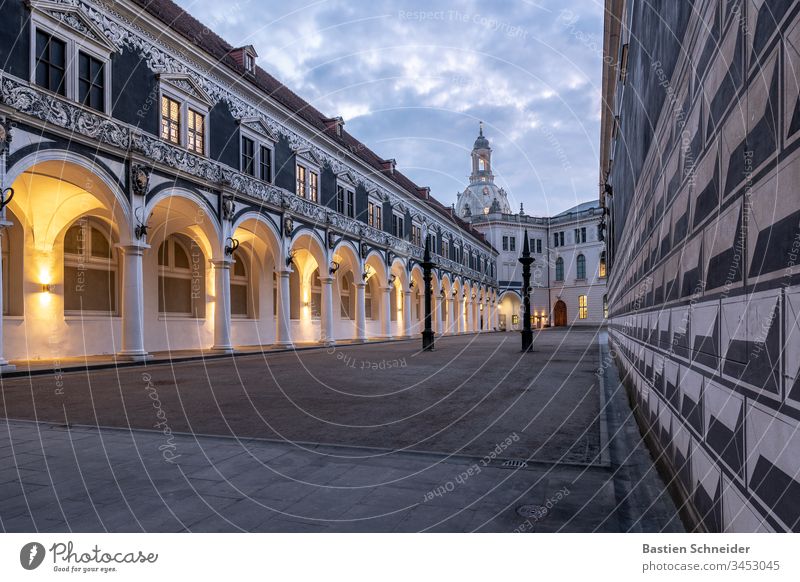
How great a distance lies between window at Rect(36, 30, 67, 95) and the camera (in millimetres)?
13719

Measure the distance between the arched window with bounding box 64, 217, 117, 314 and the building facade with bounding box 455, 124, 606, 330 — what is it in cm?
5174

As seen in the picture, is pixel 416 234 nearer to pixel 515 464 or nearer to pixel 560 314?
pixel 560 314

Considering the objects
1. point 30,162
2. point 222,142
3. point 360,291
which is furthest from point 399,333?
point 30,162

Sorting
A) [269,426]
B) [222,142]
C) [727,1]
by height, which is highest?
[222,142]

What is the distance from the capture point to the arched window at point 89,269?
18062mm

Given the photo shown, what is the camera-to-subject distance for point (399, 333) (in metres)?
39.6

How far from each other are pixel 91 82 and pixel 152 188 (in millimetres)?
3436

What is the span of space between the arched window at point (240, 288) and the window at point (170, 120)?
8479 millimetres

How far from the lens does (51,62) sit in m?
14.0

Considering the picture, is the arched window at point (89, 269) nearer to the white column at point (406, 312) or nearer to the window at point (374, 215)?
the window at point (374, 215)

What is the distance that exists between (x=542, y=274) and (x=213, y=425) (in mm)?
65155

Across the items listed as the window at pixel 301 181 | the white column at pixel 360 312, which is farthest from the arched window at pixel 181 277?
the white column at pixel 360 312

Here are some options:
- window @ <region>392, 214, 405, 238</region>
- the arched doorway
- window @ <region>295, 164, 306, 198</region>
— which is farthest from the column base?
the arched doorway

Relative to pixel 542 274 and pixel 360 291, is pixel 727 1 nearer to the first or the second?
pixel 360 291
